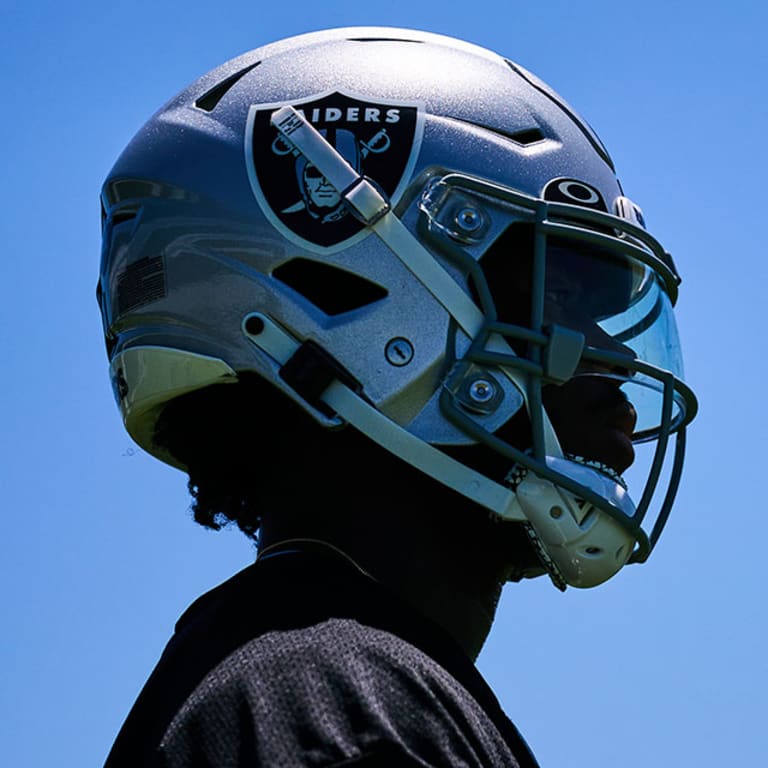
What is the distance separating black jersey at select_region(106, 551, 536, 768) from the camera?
2.64m

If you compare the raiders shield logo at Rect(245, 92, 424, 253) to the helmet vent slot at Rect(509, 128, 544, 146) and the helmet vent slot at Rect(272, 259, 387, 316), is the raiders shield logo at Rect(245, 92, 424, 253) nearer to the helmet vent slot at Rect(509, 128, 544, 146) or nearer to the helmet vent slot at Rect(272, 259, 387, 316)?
the helmet vent slot at Rect(272, 259, 387, 316)

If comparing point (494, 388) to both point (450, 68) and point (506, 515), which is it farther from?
point (450, 68)

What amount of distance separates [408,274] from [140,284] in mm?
668

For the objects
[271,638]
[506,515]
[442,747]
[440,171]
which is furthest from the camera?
[440,171]

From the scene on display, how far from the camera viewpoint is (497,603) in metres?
3.53

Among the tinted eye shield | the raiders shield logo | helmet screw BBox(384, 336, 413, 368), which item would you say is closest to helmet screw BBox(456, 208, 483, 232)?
the tinted eye shield

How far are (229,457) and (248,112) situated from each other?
83cm

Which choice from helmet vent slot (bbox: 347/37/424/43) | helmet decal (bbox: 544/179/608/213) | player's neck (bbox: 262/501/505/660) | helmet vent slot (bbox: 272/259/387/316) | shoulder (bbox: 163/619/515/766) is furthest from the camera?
helmet vent slot (bbox: 347/37/424/43)

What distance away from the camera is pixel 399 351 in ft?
11.3

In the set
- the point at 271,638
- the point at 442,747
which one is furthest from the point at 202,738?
the point at 442,747

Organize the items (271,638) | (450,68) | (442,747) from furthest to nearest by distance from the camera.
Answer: (450,68) < (271,638) < (442,747)

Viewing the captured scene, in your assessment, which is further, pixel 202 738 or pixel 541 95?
pixel 541 95

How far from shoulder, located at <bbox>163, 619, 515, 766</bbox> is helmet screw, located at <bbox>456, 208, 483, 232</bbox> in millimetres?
1030

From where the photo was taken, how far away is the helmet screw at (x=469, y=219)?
3.52 metres
